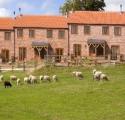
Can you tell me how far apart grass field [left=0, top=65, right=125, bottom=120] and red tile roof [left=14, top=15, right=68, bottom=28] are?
130ft

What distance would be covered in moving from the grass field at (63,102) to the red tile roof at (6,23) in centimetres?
4111

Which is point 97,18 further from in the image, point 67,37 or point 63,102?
point 63,102

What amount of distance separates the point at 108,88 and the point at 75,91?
90.2 inches

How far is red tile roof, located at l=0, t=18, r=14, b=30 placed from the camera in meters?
84.2

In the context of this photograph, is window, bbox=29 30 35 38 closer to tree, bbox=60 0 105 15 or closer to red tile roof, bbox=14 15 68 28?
red tile roof, bbox=14 15 68 28

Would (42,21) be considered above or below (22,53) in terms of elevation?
above

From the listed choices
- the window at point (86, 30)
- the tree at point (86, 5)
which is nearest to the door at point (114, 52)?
the window at point (86, 30)

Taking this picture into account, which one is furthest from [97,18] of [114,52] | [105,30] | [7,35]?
[7,35]

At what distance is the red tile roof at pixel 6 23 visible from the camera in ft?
276

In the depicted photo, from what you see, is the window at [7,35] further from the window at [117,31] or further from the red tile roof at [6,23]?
the window at [117,31]

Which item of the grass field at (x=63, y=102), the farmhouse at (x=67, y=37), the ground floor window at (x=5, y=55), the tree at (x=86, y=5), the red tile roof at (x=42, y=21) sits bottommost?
the grass field at (x=63, y=102)

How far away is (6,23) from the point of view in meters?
Result: 85.8

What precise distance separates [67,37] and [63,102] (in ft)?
160

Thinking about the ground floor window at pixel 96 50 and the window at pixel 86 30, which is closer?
the ground floor window at pixel 96 50
